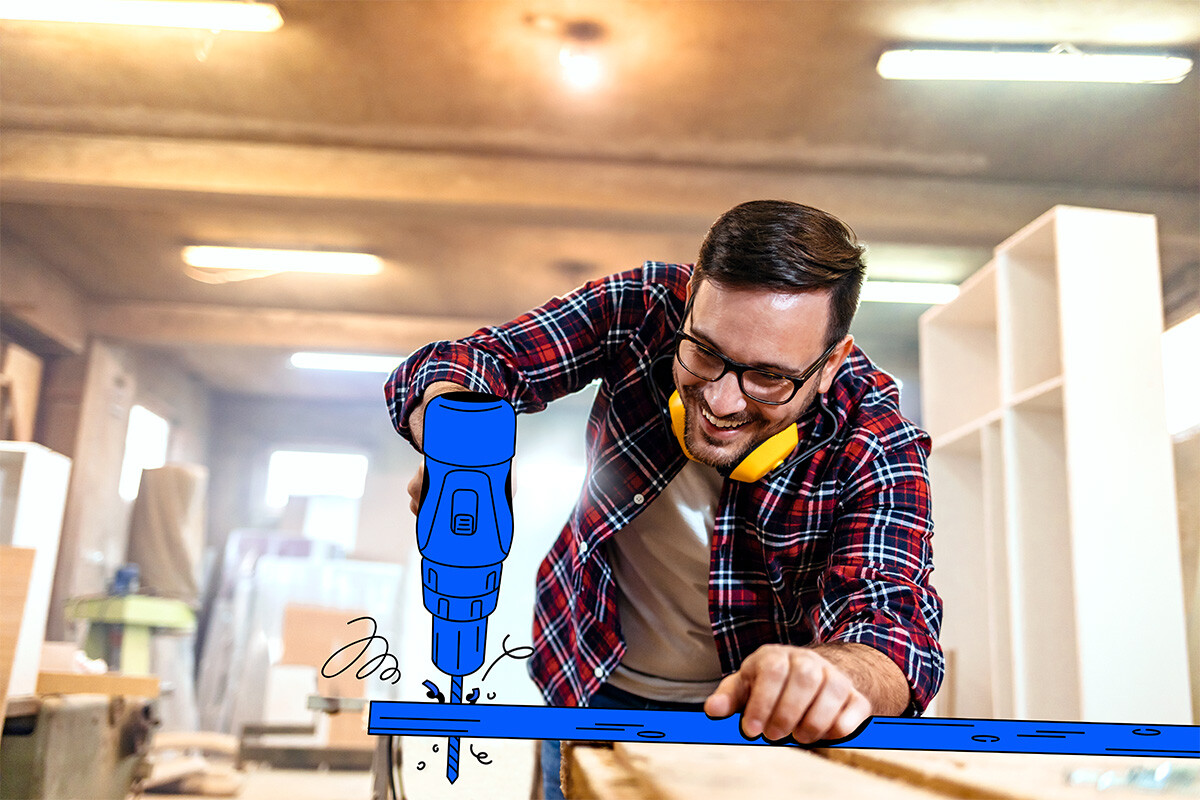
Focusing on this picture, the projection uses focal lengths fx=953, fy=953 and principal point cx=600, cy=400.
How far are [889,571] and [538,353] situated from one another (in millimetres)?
441

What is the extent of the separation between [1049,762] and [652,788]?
1.38 feet

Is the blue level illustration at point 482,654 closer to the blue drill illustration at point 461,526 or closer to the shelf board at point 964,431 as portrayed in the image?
the blue drill illustration at point 461,526

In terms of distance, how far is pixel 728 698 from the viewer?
698mm

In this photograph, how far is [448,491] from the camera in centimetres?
82

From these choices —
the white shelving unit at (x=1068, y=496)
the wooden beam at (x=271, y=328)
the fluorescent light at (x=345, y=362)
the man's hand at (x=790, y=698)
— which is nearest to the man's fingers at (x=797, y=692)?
the man's hand at (x=790, y=698)

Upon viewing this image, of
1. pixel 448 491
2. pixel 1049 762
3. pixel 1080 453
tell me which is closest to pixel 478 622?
pixel 448 491

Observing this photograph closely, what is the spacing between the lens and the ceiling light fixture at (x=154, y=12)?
3.11 meters

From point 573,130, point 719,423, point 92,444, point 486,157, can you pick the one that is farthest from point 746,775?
point 92,444

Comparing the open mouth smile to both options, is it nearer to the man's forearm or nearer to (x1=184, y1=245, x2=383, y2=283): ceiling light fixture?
the man's forearm

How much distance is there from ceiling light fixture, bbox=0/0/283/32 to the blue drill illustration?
2.87 m

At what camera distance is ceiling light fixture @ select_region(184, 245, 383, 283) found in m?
5.45

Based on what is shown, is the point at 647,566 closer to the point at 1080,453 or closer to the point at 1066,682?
the point at 1080,453

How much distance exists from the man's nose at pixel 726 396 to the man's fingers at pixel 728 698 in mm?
313

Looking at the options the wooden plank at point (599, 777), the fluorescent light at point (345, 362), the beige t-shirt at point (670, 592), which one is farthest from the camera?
the fluorescent light at point (345, 362)
